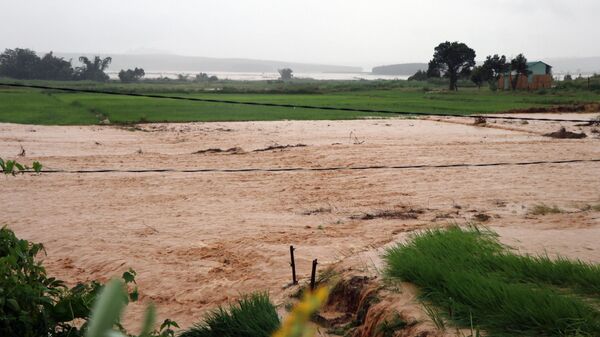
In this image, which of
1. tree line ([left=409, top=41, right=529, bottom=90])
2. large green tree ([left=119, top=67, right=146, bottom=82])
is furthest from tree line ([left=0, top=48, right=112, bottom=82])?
tree line ([left=409, top=41, right=529, bottom=90])

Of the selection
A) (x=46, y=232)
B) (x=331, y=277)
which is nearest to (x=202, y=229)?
(x=46, y=232)

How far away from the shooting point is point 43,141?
19297 mm

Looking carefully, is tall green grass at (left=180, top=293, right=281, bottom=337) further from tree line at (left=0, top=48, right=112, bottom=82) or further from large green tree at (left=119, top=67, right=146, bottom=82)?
large green tree at (left=119, top=67, right=146, bottom=82)

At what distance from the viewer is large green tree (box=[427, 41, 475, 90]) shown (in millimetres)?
51969

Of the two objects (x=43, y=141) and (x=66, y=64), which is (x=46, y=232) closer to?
(x=43, y=141)

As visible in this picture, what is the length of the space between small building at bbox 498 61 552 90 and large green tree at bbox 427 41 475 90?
341cm

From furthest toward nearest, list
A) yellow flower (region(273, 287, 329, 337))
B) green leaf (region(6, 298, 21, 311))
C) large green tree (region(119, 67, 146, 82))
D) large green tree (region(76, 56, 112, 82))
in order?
1. large green tree (region(119, 67, 146, 82))
2. large green tree (region(76, 56, 112, 82))
3. green leaf (region(6, 298, 21, 311))
4. yellow flower (region(273, 287, 329, 337))

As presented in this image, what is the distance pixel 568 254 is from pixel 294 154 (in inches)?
463

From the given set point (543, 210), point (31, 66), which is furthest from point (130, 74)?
point (543, 210)

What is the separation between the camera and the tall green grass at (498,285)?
3.80 m

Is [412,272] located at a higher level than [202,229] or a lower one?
higher

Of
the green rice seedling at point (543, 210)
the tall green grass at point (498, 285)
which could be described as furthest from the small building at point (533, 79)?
the tall green grass at point (498, 285)

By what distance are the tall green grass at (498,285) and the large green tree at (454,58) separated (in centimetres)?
4888

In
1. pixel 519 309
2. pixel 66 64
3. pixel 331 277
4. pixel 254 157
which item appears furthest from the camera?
pixel 66 64
